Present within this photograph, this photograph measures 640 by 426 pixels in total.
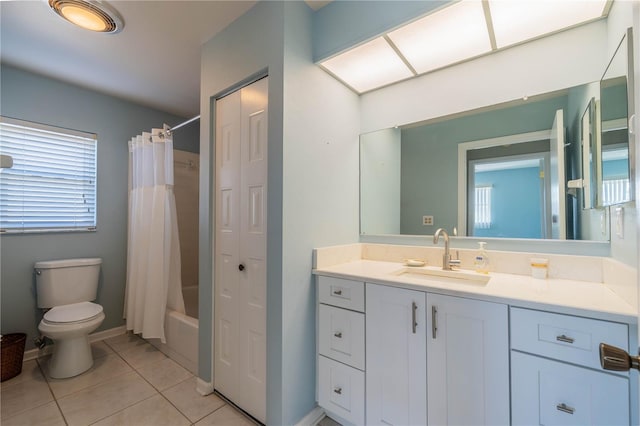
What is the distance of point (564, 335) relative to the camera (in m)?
0.94

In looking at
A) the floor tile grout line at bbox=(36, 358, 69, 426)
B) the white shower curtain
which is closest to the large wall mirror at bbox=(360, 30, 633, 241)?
the white shower curtain

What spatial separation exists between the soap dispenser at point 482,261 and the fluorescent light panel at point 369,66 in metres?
1.22

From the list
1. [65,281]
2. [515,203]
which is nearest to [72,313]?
[65,281]

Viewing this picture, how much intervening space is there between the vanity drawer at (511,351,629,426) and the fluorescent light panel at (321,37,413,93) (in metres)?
1.65

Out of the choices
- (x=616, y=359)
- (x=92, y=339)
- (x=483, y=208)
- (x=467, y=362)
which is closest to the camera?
(x=616, y=359)

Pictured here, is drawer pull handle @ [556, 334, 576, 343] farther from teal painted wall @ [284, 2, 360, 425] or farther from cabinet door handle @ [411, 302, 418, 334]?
teal painted wall @ [284, 2, 360, 425]

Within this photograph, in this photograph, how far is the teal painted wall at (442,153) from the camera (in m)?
1.49

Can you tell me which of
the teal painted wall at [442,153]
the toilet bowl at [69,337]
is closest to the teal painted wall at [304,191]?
the teal painted wall at [442,153]

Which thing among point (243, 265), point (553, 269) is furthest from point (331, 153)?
point (553, 269)

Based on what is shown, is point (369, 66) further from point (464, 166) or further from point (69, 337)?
point (69, 337)

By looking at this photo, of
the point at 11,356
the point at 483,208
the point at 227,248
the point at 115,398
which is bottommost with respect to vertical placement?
the point at 115,398

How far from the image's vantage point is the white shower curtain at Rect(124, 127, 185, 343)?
230 cm

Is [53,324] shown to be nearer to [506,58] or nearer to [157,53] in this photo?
[157,53]

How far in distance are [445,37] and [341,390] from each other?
203cm
